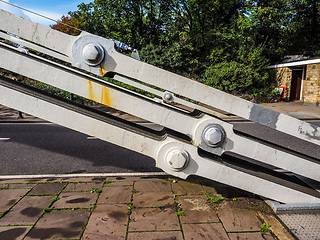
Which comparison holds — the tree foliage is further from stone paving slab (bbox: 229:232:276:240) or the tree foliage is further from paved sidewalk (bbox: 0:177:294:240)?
stone paving slab (bbox: 229:232:276:240)

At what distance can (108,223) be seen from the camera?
240 cm

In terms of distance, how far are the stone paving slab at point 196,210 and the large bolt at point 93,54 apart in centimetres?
191

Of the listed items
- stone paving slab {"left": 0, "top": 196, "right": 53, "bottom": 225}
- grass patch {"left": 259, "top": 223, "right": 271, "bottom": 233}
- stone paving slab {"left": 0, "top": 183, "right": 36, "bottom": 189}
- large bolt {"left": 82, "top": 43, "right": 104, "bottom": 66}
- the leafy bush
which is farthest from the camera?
the leafy bush

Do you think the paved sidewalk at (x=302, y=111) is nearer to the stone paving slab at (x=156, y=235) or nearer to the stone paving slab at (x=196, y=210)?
the stone paving slab at (x=196, y=210)

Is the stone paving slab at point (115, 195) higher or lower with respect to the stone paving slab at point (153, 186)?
lower

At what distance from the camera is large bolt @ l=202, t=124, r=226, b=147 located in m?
2.28

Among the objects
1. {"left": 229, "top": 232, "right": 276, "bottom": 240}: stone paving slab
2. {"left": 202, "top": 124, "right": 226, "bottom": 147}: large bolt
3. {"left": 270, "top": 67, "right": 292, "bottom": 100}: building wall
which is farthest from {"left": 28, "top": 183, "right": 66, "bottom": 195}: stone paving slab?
{"left": 270, "top": 67, "right": 292, "bottom": 100}: building wall

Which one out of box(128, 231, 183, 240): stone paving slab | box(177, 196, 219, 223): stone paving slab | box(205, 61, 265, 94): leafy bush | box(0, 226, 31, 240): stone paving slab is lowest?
box(0, 226, 31, 240): stone paving slab

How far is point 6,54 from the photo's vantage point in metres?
2.08

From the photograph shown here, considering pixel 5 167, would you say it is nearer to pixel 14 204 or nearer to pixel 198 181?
pixel 14 204

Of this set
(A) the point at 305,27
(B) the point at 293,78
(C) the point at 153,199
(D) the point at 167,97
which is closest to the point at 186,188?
(C) the point at 153,199

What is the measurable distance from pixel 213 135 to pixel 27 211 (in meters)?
2.35

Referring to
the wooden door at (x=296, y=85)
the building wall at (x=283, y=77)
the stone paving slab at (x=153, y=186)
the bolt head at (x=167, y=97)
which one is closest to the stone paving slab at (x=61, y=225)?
the stone paving slab at (x=153, y=186)

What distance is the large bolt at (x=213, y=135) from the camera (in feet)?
7.48
